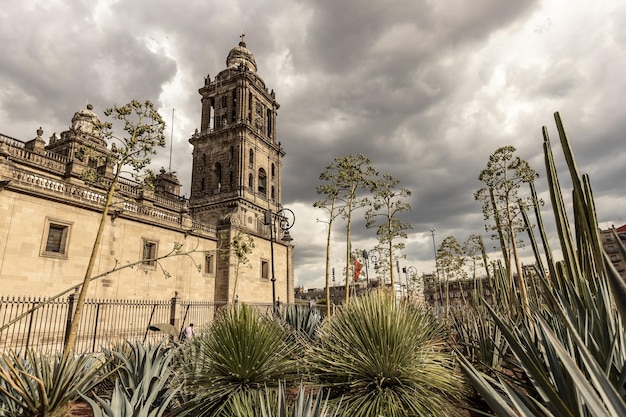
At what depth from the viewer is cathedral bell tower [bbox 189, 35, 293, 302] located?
26297 mm

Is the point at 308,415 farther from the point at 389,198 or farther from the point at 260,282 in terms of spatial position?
the point at 260,282

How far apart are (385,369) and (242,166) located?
26.8 metres

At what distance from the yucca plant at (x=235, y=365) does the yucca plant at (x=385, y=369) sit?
56 centimetres

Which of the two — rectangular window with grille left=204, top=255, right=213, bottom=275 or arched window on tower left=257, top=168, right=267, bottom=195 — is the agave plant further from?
arched window on tower left=257, top=168, right=267, bottom=195

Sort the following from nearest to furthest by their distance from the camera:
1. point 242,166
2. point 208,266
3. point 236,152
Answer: point 208,266, point 242,166, point 236,152

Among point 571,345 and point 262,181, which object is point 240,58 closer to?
point 262,181

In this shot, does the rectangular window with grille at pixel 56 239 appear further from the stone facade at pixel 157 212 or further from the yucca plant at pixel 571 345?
the yucca plant at pixel 571 345

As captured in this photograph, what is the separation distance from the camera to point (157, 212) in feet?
61.1

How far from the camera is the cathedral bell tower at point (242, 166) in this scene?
2630 cm

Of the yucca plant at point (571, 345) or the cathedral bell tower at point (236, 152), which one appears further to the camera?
the cathedral bell tower at point (236, 152)

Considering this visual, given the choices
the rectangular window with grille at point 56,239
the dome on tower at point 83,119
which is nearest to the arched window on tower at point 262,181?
the dome on tower at point 83,119

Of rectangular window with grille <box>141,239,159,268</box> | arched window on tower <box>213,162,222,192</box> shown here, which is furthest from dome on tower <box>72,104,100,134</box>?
rectangular window with grille <box>141,239,159,268</box>

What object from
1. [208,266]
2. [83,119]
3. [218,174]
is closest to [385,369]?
[208,266]

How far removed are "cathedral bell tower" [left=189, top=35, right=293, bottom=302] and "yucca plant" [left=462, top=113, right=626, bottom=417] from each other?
68.9 feet
